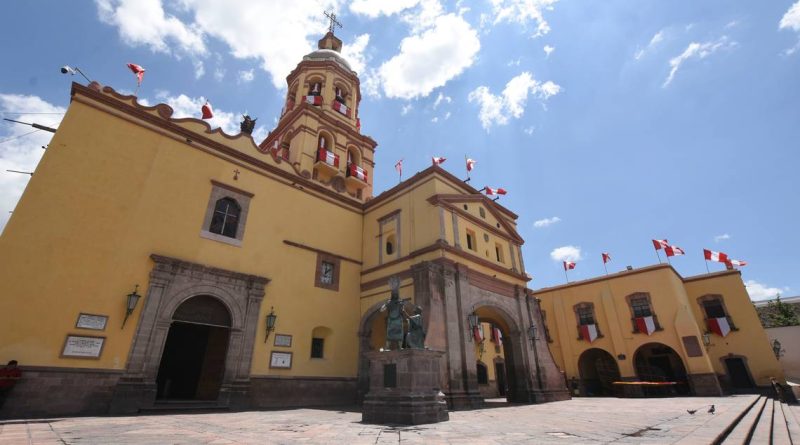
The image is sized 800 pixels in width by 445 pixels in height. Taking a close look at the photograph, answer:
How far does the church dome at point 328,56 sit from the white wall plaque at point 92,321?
21175 millimetres

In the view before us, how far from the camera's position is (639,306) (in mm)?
23922

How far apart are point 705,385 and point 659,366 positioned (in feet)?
13.9

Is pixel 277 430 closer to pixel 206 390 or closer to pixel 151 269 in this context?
pixel 151 269

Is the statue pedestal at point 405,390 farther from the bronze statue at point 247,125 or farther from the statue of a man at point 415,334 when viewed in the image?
the bronze statue at point 247,125

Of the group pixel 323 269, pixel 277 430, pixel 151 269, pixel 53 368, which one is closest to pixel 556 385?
pixel 323 269

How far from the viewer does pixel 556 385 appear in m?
17.9

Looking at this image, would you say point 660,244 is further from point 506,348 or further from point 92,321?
point 92,321

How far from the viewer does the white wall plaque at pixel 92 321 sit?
34.7ft

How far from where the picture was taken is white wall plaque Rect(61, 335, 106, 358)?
10.2m

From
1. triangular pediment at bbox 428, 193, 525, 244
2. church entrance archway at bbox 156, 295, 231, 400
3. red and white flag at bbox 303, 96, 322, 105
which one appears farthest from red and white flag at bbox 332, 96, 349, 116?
church entrance archway at bbox 156, 295, 231, 400

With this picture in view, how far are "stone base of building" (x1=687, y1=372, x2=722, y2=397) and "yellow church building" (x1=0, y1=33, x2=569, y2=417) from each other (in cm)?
887

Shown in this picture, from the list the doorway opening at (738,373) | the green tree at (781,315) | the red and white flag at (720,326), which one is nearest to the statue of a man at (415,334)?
the red and white flag at (720,326)

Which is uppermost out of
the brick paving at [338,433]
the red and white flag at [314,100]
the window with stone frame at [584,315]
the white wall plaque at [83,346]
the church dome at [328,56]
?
the church dome at [328,56]

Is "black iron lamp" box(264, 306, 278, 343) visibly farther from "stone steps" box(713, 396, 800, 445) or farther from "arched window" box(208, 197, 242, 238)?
"stone steps" box(713, 396, 800, 445)
